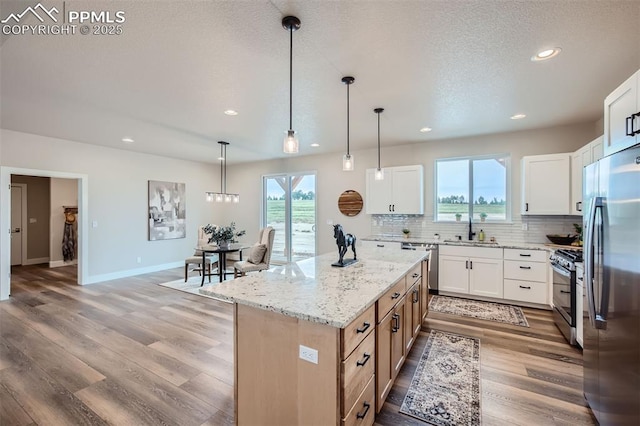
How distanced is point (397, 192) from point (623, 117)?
3.51m

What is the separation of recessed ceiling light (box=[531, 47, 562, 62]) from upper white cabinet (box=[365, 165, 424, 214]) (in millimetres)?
2756

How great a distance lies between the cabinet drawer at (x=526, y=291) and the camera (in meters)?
3.95

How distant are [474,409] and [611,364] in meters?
0.88

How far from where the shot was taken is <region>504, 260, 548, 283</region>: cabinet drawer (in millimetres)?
3932

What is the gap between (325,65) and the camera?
2473 millimetres

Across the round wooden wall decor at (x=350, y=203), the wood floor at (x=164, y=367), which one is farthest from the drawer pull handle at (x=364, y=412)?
the round wooden wall decor at (x=350, y=203)

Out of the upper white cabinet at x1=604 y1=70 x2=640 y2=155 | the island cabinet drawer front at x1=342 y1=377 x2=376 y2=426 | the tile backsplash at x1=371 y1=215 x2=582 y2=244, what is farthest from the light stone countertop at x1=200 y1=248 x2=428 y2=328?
the tile backsplash at x1=371 y1=215 x2=582 y2=244

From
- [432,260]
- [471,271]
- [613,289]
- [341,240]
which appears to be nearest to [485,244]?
[471,271]

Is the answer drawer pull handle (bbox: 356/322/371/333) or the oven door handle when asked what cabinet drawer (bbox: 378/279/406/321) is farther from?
the oven door handle

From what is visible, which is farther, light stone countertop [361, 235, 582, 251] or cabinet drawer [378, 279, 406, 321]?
light stone countertop [361, 235, 582, 251]

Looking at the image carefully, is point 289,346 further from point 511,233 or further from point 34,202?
point 34,202

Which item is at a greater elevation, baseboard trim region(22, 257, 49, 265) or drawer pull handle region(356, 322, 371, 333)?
drawer pull handle region(356, 322, 371, 333)

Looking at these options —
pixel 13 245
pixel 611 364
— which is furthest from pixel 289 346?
pixel 13 245

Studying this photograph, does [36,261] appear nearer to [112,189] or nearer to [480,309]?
[112,189]
